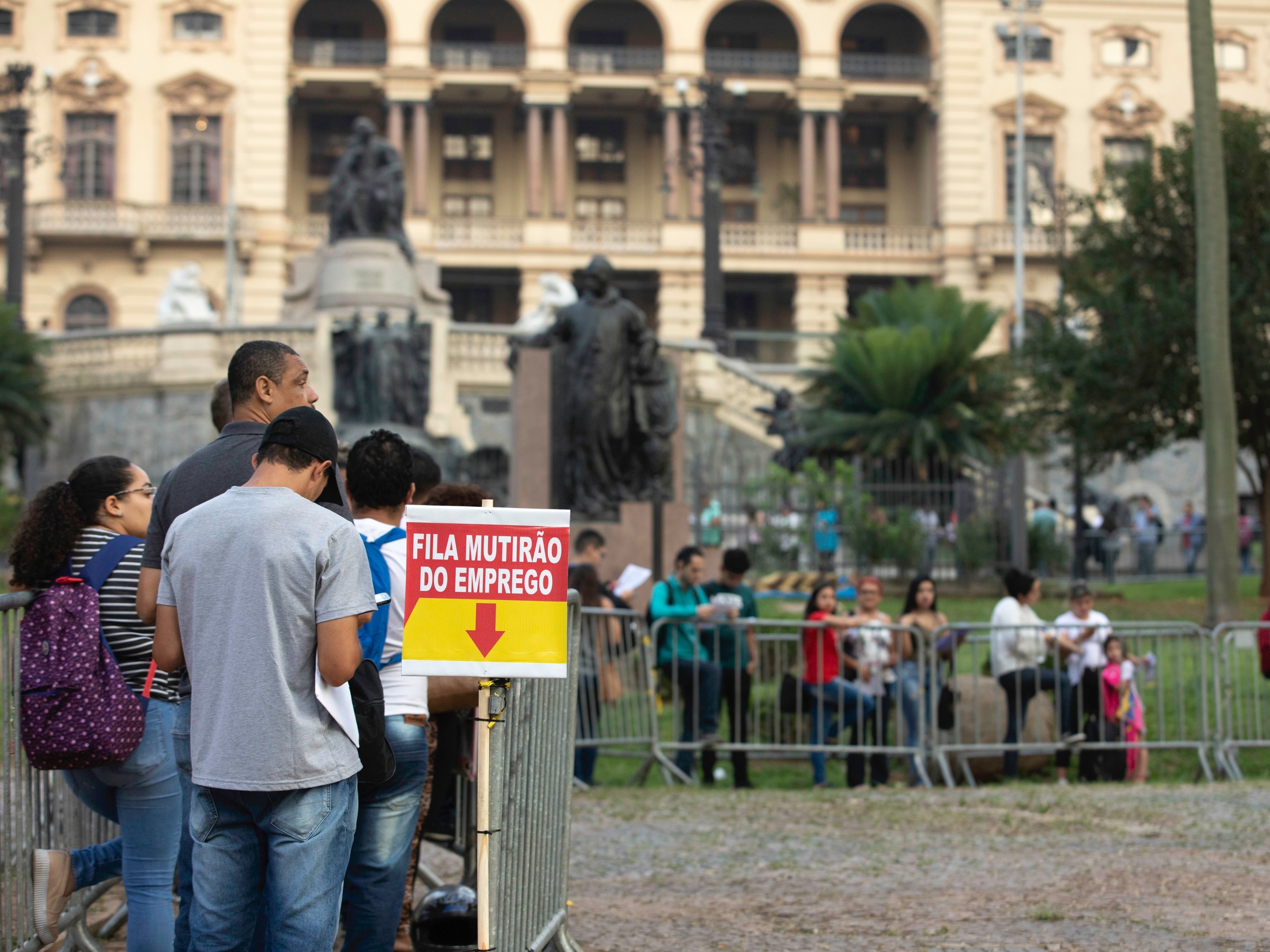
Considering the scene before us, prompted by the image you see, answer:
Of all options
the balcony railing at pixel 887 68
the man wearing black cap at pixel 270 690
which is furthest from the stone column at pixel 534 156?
the man wearing black cap at pixel 270 690

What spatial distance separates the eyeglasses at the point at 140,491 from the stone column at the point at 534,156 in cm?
4808

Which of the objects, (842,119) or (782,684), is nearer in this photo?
(782,684)

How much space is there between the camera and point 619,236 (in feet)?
174

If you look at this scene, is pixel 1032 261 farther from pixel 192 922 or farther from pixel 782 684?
pixel 192 922

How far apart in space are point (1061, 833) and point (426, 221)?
1817 inches

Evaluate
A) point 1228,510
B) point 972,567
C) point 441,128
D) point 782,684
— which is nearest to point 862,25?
point 441,128

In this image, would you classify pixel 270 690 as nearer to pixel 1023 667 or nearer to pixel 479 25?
pixel 1023 667

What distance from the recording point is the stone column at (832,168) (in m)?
53.9

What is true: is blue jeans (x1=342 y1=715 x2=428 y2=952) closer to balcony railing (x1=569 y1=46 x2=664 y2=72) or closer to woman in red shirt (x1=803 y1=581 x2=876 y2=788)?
woman in red shirt (x1=803 y1=581 x2=876 y2=788)

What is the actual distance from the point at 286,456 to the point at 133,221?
49.6m

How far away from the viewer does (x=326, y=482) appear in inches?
174

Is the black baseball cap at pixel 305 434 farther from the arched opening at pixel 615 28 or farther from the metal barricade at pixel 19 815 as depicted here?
the arched opening at pixel 615 28

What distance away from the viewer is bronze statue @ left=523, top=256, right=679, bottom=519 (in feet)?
48.1

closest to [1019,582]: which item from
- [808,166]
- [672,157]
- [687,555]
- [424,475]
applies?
[687,555]
